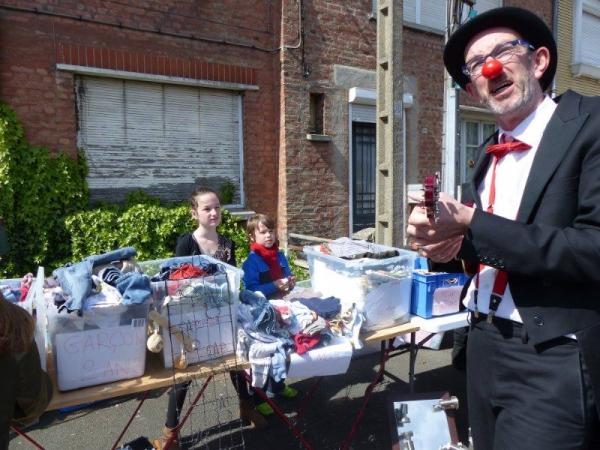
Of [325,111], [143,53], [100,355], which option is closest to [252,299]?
[100,355]

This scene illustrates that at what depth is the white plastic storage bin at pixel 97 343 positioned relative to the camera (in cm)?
227

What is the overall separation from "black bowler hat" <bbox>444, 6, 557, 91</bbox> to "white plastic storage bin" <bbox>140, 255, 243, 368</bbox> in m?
1.59

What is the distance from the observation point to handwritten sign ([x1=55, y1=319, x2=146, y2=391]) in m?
2.27

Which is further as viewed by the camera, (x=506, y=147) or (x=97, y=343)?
(x=97, y=343)

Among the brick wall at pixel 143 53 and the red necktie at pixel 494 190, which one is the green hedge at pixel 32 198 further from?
the red necktie at pixel 494 190

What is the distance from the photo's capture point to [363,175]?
8.57 meters

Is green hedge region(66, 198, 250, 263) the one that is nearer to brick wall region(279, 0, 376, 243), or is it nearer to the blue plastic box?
brick wall region(279, 0, 376, 243)

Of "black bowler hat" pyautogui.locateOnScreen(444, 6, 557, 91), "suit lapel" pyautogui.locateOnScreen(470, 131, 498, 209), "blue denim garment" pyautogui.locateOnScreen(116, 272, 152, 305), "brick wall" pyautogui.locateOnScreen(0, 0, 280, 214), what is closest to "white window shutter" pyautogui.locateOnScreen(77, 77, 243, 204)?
"brick wall" pyautogui.locateOnScreen(0, 0, 280, 214)

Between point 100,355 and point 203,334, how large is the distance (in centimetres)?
50

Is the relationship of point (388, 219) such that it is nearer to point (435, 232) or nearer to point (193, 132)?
point (193, 132)

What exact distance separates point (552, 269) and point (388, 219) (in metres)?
4.92

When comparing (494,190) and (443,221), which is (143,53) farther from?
(443,221)

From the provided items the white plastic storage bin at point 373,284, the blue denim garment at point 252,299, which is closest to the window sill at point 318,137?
the white plastic storage bin at point 373,284

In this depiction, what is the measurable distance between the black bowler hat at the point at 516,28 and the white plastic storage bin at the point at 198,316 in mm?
1585
